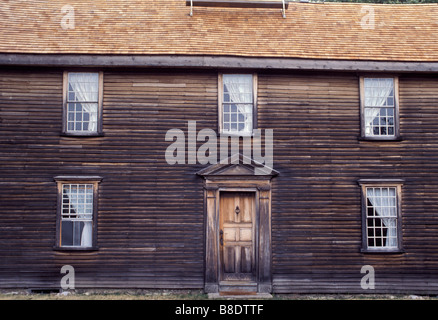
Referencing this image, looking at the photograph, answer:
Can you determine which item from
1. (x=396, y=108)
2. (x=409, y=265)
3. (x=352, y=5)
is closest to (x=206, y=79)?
(x=396, y=108)

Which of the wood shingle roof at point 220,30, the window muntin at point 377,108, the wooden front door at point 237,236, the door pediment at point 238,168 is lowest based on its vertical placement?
the wooden front door at point 237,236

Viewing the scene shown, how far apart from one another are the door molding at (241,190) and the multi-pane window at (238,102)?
99 centimetres

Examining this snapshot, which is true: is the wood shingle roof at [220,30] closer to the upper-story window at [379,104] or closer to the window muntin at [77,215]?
the upper-story window at [379,104]

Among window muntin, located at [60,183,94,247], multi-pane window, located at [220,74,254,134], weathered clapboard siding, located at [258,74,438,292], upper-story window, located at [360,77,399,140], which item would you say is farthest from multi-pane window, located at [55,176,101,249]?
upper-story window, located at [360,77,399,140]

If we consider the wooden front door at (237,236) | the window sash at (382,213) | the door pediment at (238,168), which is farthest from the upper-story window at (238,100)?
the window sash at (382,213)

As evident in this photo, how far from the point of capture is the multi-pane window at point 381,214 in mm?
11297

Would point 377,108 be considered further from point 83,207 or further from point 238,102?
point 83,207

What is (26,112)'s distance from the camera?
11219 mm

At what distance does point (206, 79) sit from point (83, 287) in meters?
6.54

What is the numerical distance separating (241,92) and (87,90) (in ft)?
14.2

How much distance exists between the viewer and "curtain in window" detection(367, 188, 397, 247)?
11336mm

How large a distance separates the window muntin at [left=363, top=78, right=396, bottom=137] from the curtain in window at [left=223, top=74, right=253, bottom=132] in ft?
10.8

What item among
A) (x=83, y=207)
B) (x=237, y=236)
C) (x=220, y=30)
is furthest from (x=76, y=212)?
(x=220, y=30)

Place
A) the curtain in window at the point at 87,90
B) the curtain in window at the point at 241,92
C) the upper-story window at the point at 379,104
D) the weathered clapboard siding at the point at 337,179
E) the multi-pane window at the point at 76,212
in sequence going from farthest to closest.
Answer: the upper-story window at the point at 379,104 → the curtain in window at the point at 241,92 → the curtain in window at the point at 87,90 → the weathered clapboard siding at the point at 337,179 → the multi-pane window at the point at 76,212
